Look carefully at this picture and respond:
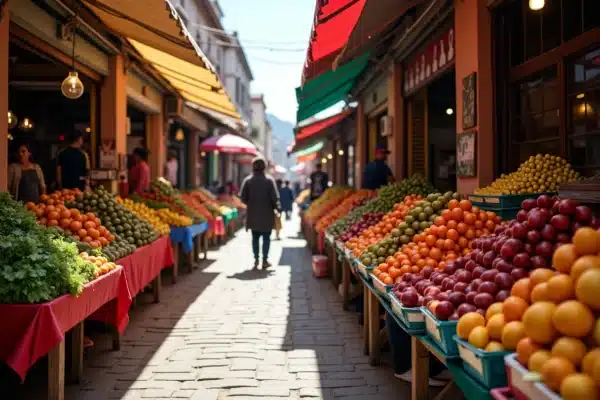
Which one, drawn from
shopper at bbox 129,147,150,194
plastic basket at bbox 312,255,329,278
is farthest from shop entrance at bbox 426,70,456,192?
shopper at bbox 129,147,150,194

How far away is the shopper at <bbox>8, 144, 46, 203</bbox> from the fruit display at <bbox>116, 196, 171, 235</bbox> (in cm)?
113

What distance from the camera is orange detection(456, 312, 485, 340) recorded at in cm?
269

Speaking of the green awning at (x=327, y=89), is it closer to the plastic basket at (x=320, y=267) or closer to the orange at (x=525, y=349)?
the plastic basket at (x=320, y=267)

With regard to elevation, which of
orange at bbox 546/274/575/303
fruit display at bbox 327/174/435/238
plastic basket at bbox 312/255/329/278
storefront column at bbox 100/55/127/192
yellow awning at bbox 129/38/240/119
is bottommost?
plastic basket at bbox 312/255/329/278

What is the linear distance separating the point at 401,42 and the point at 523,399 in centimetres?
792

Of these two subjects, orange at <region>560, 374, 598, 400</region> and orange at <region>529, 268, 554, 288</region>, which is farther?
orange at <region>529, 268, 554, 288</region>

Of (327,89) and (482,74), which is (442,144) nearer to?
(327,89)

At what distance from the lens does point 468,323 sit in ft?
8.86

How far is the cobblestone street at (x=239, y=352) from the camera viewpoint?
14.4ft

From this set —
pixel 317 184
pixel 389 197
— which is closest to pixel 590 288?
pixel 389 197

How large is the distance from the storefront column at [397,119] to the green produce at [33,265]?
740 cm

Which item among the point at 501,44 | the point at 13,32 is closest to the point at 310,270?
the point at 501,44

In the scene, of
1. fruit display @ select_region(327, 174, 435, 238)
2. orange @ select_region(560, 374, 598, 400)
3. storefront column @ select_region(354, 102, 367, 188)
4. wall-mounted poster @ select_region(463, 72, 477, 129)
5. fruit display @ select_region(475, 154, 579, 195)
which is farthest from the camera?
storefront column @ select_region(354, 102, 367, 188)

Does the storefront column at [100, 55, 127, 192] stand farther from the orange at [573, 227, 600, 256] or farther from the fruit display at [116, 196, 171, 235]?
the orange at [573, 227, 600, 256]
